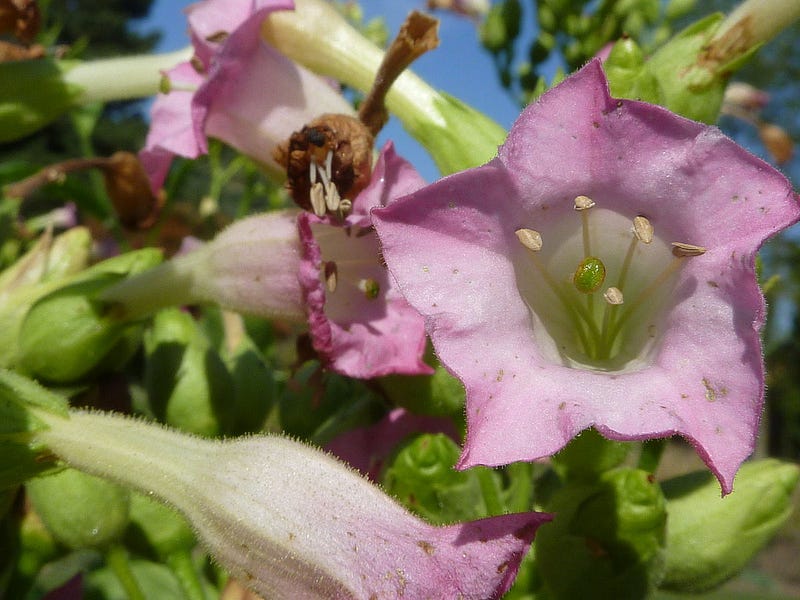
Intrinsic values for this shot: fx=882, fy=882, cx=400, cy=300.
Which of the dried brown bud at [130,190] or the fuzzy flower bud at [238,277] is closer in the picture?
the fuzzy flower bud at [238,277]

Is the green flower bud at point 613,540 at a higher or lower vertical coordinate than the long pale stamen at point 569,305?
lower

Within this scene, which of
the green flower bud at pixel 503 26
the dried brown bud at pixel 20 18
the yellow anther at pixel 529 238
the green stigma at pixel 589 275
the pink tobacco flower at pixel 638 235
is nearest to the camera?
the pink tobacco flower at pixel 638 235

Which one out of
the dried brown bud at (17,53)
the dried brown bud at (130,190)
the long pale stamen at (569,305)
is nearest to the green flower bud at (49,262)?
the dried brown bud at (130,190)

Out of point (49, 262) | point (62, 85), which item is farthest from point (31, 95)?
point (49, 262)

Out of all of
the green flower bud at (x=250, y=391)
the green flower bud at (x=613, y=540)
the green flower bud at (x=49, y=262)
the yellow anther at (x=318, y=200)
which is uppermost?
the yellow anther at (x=318, y=200)

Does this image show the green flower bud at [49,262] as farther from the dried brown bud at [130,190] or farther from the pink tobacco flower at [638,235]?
the pink tobacco flower at [638,235]

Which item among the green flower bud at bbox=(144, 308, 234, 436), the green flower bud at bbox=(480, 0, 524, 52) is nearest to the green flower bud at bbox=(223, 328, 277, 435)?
the green flower bud at bbox=(144, 308, 234, 436)

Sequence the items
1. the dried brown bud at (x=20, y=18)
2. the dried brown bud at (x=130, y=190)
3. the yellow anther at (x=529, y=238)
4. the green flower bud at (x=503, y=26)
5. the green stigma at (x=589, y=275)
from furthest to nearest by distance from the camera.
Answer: the green flower bud at (x=503, y=26) → the dried brown bud at (x=130, y=190) → the dried brown bud at (x=20, y=18) → the green stigma at (x=589, y=275) → the yellow anther at (x=529, y=238)
